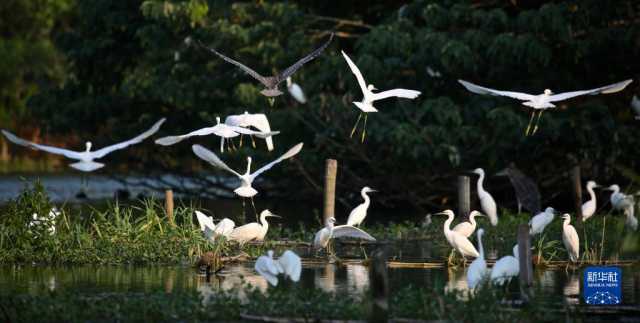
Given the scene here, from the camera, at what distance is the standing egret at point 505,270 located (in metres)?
11.7

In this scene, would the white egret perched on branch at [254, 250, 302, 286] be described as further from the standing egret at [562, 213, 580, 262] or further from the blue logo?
the standing egret at [562, 213, 580, 262]

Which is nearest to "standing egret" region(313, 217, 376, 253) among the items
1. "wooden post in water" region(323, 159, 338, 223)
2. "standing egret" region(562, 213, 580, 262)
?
"standing egret" region(562, 213, 580, 262)

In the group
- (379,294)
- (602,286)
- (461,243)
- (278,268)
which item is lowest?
(379,294)

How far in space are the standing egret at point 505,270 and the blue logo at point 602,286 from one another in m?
0.66

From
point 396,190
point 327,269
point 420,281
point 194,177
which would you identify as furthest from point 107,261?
point 194,177

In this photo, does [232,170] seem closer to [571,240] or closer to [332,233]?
[332,233]

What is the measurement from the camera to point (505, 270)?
11805mm

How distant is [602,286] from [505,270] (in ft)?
2.92

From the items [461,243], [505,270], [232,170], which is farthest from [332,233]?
[505,270]

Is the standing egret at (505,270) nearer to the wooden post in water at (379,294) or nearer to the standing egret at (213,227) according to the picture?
the wooden post in water at (379,294)

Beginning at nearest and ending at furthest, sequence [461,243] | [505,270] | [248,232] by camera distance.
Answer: [505,270] < [461,243] < [248,232]

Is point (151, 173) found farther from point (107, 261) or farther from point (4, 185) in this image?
point (107, 261)

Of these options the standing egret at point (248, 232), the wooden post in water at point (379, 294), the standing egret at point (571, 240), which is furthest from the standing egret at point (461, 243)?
the wooden post in water at point (379, 294)

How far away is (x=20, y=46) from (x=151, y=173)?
14301mm
